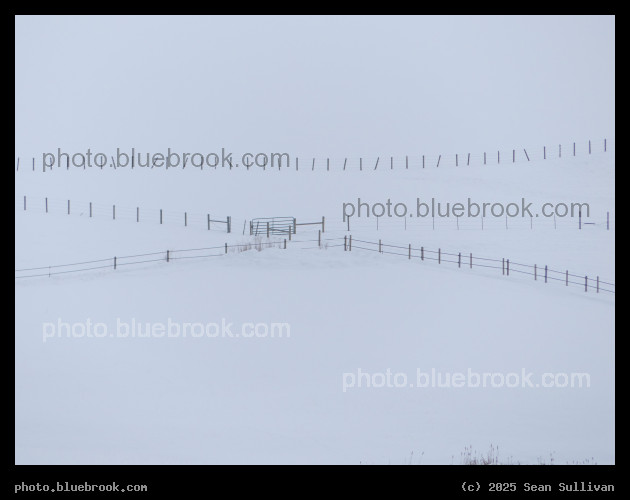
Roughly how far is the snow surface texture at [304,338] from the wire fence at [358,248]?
0.10 m

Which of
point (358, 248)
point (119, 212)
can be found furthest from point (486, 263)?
point (119, 212)

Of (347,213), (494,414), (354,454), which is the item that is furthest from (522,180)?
(354,454)

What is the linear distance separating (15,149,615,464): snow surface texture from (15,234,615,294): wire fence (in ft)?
0.32

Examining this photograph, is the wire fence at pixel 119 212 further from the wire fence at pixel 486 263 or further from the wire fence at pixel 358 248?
the wire fence at pixel 486 263

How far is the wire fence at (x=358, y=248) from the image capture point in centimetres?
1689

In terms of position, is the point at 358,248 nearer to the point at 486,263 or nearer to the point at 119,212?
the point at 486,263

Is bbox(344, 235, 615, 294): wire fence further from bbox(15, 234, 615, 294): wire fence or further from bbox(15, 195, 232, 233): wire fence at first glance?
bbox(15, 195, 232, 233): wire fence

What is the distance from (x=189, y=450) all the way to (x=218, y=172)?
485 cm

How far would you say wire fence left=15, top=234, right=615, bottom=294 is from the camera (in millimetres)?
16891

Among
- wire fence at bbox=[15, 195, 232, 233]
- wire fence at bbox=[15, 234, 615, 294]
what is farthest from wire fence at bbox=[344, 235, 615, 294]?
wire fence at bbox=[15, 195, 232, 233]

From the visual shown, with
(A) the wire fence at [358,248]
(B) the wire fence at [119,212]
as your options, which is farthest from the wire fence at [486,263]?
(B) the wire fence at [119,212]

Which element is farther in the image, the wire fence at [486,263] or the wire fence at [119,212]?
the wire fence at [119,212]

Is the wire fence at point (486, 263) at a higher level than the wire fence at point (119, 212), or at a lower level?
lower

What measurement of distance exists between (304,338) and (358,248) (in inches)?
103
